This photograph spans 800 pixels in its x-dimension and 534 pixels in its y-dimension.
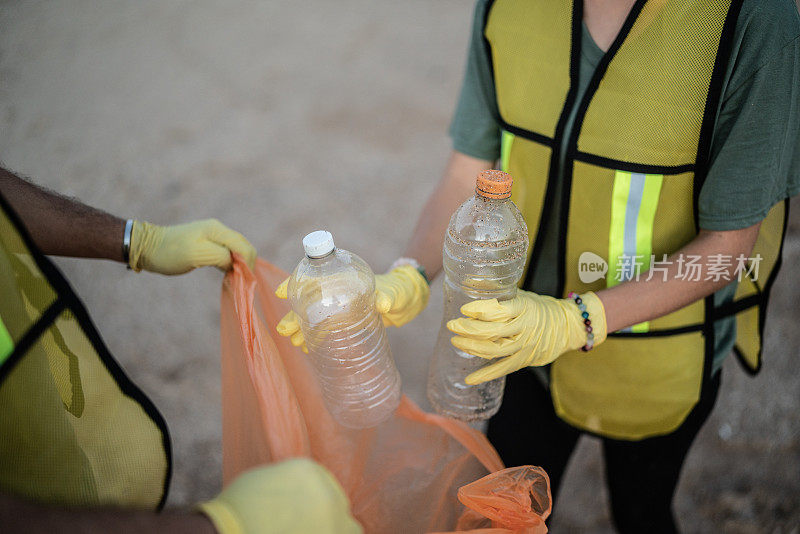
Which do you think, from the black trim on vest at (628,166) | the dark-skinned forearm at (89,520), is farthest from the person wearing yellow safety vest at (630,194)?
the dark-skinned forearm at (89,520)

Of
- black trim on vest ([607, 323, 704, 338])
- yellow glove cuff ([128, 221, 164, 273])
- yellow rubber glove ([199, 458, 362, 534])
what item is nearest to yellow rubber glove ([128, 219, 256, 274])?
yellow glove cuff ([128, 221, 164, 273])

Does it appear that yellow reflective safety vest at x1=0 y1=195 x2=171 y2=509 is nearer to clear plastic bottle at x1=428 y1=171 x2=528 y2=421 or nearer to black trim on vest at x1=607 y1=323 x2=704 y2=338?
clear plastic bottle at x1=428 y1=171 x2=528 y2=421

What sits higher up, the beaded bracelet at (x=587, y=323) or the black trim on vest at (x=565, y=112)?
Answer: the black trim on vest at (x=565, y=112)

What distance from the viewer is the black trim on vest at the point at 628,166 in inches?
53.3

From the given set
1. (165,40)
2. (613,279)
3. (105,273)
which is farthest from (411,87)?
(613,279)

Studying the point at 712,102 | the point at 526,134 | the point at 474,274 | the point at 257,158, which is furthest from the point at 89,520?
the point at 257,158

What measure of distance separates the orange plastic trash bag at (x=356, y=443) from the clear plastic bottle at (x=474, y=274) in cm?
29

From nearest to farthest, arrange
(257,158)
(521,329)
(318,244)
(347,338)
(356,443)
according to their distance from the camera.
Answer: (318,244) → (521,329) → (356,443) → (347,338) → (257,158)

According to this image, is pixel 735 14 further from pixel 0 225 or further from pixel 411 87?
pixel 411 87

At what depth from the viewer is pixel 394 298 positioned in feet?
4.83

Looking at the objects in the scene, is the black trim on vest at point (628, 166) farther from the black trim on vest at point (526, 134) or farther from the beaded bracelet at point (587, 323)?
the beaded bracelet at point (587, 323)

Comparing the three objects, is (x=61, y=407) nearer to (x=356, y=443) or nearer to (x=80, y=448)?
(x=80, y=448)

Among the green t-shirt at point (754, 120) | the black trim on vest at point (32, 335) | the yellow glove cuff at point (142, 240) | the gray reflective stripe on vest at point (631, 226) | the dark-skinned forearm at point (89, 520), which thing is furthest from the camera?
the yellow glove cuff at point (142, 240)

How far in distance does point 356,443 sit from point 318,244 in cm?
58
